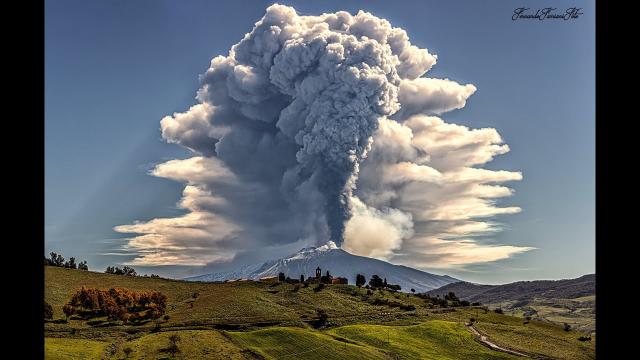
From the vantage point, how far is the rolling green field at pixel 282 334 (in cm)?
12725

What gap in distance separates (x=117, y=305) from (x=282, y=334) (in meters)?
49.0

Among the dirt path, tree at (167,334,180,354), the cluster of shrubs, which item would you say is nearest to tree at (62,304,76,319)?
the cluster of shrubs

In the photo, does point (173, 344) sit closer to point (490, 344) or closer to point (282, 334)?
point (282, 334)

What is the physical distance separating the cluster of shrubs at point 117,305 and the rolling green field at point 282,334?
4743mm

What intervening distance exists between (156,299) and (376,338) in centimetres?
6685

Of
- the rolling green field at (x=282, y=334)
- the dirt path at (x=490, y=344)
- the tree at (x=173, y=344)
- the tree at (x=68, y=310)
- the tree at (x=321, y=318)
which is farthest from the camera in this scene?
the tree at (x=321, y=318)

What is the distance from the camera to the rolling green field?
12725cm

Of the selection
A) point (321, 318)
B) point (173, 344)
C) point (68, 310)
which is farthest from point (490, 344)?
point (68, 310)

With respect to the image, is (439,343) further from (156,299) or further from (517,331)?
(156,299)

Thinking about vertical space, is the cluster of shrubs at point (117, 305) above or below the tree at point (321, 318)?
above

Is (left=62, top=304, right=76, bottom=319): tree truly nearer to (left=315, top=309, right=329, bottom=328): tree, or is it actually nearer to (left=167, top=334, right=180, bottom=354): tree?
(left=167, top=334, right=180, bottom=354): tree

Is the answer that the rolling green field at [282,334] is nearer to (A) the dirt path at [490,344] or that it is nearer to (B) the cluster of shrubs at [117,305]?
(A) the dirt path at [490,344]

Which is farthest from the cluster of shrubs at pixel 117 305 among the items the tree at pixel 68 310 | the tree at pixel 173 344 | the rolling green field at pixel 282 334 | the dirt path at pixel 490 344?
the dirt path at pixel 490 344
